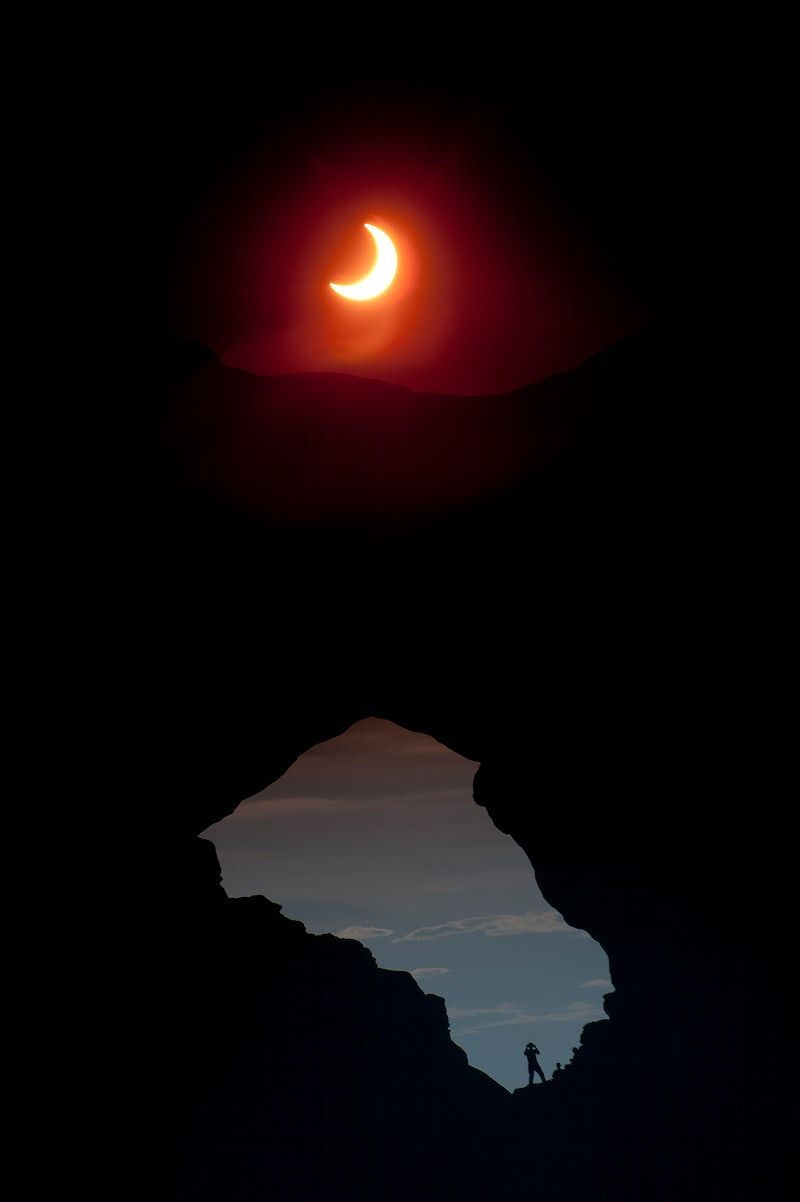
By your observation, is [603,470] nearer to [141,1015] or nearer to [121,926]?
[121,926]

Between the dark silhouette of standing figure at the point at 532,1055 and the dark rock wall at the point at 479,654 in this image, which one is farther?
the dark silhouette of standing figure at the point at 532,1055

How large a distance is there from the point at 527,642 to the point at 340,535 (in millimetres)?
4254

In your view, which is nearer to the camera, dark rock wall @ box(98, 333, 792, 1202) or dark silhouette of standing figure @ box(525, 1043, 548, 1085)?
dark rock wall @ box(98, 333, 792, 1202)

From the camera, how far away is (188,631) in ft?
56.8

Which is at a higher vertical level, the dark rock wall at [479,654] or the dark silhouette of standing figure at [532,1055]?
the dark rock wall at [479,654]

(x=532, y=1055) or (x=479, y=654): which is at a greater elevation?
(x=479, y=654)

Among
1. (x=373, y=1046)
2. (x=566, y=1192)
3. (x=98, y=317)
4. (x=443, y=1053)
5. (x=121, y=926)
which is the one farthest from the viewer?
(x=443, y=1053)

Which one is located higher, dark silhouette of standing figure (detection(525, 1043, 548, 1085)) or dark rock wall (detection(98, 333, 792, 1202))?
dark rock wall (detection(98, 333, 792, 1202))

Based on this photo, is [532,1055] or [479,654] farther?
[532,1055]

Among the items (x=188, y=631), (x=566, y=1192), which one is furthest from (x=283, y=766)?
(x=566, y=1192)

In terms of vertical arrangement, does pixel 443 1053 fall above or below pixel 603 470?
below

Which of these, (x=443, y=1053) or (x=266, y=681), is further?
(x=443, y=1053)

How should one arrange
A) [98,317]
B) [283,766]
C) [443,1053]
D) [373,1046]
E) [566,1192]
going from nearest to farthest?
1. [98,317]
2. [283,766]
3. [566,1192]
4. [373,1046]
5. [443,1053]

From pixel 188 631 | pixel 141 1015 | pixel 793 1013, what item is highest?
pixel 188 631
